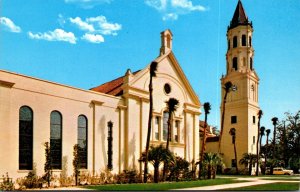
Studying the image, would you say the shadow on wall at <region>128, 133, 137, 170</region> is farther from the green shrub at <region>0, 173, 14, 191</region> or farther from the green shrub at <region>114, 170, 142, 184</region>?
the green shrub at <region>0, 173, 14, 191</region>

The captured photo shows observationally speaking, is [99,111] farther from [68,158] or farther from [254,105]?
[254,105]

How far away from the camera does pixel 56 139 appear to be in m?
26.0

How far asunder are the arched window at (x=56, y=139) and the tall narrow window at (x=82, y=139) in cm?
200

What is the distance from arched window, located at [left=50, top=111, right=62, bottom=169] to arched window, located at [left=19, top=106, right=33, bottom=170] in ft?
5.90

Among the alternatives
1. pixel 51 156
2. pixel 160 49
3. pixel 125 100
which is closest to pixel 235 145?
pixel 160 49

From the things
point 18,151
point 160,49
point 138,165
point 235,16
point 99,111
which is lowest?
point 138,165

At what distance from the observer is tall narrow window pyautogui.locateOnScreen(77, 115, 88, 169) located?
2792 centimetres

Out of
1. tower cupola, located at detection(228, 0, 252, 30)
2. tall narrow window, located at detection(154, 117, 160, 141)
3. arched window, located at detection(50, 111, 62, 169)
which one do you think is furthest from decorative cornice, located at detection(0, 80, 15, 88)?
tower cupola, located at detection(228, 0, 252, 30)

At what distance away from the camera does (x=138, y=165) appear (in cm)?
3266

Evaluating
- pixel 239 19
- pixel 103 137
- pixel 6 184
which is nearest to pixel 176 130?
pixel 103 137

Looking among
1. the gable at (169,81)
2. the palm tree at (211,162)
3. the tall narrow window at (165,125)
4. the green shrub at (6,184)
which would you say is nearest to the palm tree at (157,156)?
the tall narrow window at (165,125)

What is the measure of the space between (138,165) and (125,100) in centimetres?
599

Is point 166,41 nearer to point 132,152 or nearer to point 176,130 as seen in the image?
point 176,130

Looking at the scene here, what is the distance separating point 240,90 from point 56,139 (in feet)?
126
